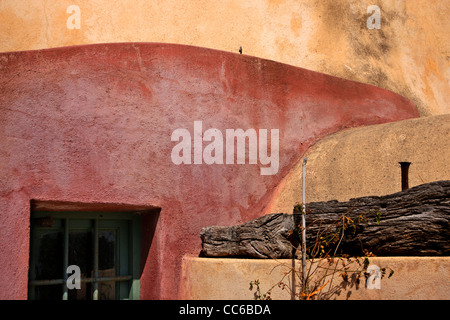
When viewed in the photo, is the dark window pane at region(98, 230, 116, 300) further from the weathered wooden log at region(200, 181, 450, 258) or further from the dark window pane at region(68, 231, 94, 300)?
the weathered wooden log at region(200, 181, 450, 258)

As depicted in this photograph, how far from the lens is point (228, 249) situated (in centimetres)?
511

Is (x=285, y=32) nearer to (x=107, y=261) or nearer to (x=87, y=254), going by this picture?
(x=107, y=261)

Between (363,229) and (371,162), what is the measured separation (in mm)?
1587

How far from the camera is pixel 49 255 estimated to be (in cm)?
527

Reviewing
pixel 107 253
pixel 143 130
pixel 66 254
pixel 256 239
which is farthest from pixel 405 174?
pixel 66 254

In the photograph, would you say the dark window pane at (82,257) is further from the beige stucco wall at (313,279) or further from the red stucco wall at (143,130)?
the beige stucco wall at (313,279)

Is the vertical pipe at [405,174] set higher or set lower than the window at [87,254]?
higher

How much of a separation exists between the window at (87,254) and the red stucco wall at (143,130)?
0.77ft

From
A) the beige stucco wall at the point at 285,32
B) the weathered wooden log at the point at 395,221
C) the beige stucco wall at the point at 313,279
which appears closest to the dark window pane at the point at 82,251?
the beige stucco wall at the point at 313,279

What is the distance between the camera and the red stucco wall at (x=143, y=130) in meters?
4.66

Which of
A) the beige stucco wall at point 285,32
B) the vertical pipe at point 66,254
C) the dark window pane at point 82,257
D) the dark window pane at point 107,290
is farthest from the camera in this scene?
the beige stucco wall at point 285,32

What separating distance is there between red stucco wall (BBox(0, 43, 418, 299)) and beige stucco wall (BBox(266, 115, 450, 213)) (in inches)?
10.7

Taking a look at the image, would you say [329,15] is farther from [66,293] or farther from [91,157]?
[66,293]

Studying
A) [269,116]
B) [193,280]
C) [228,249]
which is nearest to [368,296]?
[228,249]
